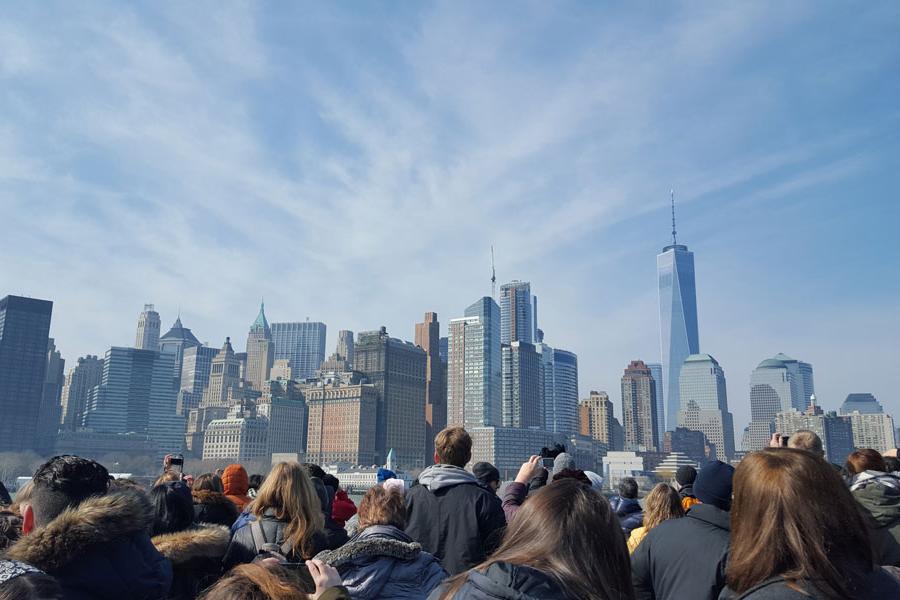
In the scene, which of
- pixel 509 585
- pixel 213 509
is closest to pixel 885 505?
pixel 509 585

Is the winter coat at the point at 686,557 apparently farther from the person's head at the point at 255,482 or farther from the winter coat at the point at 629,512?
the person's head at the point at 255,482

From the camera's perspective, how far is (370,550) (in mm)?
4129

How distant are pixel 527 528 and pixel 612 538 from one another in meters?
0.33

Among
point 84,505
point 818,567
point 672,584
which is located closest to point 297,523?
point 84,505

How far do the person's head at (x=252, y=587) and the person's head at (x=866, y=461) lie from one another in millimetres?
5560

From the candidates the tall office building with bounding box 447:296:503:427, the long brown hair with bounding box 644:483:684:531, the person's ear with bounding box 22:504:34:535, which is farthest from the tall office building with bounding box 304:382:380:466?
the person's ear with bounding box 22:504:34:535

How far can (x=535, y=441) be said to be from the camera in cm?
17512

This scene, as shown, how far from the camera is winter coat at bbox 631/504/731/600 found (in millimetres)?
4141

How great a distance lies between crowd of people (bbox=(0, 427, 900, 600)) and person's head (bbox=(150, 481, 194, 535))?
13 mm

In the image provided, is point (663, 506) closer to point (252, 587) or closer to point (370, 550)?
point (370, 550)

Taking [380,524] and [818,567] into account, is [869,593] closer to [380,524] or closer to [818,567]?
[818,567]

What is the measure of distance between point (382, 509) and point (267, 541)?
3.96 feet

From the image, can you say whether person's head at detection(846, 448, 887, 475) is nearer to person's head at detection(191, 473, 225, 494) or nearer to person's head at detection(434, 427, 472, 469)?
person's head at detection(434, 427, 472, 469)

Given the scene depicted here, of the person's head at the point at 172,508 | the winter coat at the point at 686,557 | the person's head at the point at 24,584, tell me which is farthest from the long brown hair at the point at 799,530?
the person's head at the point at 172,508
